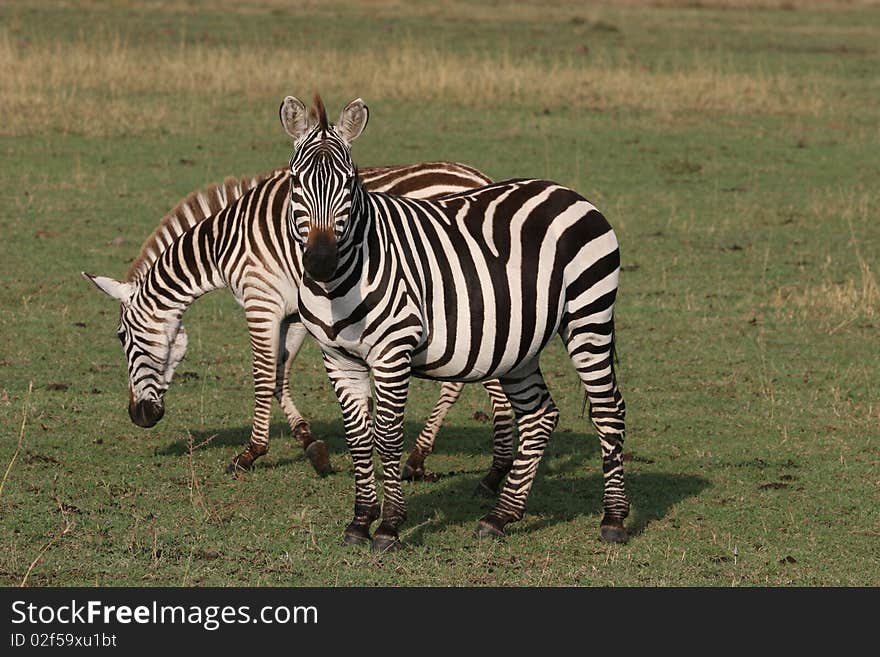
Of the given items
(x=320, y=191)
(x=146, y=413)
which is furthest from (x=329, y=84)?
(x=320, y=191)

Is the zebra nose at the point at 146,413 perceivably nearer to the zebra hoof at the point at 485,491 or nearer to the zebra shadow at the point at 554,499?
the zebra shadow at the point at 554,499

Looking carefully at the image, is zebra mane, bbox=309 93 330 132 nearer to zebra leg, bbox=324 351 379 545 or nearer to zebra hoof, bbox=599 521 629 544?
zebra leg, bbox=324 351 379 545

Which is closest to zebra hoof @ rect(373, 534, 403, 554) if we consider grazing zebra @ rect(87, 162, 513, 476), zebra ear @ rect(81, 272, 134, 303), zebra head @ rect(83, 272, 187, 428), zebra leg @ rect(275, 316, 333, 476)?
grazing zebra @ rect(87, 162, 513, 476)

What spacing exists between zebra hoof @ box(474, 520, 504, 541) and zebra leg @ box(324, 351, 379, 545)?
61 cm

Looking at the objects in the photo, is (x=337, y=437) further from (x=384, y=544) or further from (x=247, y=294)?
(x=384, y=544)

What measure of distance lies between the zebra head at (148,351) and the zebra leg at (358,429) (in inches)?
78.6

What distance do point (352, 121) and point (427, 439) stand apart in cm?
279

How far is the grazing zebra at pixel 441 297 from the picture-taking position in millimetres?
6574

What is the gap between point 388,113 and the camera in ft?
69.4

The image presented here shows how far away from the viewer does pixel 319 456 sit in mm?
8594

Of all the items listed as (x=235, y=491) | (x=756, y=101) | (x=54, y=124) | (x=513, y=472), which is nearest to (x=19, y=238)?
(x=54, y=124)

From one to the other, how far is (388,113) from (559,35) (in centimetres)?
1208

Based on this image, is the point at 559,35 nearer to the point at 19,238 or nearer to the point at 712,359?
the point at 19,238

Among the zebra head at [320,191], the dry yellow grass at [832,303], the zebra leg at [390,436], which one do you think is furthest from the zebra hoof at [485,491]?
the dry yellow grass at [832,303]
